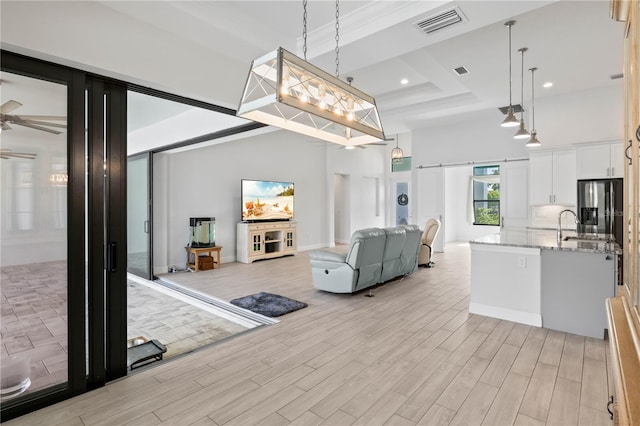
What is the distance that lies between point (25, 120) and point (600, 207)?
24.8 feet

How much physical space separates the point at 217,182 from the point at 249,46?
4.66 meters

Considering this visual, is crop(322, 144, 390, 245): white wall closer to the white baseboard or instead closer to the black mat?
the black mat

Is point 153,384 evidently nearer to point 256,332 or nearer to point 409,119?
point 256,332

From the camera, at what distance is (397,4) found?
9.49 ft

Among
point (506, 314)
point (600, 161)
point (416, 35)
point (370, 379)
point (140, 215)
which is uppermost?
point (416, 35)

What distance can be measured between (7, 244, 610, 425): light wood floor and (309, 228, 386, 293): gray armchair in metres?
0.78

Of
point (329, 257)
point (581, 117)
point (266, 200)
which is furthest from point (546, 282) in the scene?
point (266, 200)

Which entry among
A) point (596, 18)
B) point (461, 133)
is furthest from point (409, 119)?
point (596, 18)

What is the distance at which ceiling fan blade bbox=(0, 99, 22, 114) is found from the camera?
214 cm

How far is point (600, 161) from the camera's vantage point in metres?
5.86

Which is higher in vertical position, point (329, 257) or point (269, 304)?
point (329, 257)

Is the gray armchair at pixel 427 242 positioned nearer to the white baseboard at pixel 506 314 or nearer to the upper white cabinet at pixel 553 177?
the upper white cabinet at pixel 553 177

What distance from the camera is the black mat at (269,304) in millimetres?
4148

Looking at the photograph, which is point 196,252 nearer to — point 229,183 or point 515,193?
point 229,183
